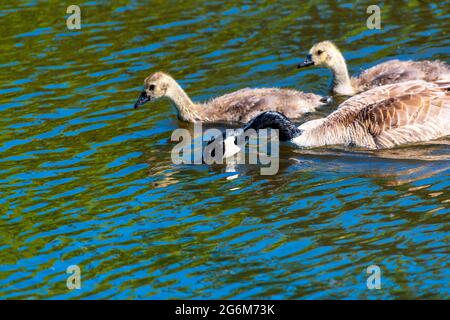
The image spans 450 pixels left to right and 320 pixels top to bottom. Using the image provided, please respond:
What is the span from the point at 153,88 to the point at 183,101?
Answer: 502 mm

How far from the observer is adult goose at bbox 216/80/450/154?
461 inches

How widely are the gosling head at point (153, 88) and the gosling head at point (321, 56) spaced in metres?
2.06

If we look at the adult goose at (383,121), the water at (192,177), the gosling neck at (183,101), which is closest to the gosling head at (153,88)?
the gosling neck at (183,101)

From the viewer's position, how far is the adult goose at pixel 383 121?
1172 cm

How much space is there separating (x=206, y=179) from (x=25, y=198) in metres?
2.10

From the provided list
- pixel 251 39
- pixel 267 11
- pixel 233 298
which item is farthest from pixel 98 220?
pixel 267 11

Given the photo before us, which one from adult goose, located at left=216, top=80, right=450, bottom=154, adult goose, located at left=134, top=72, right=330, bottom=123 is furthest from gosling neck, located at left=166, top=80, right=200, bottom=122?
adult goose, located at left=216, top=80, right=450, bottom=154

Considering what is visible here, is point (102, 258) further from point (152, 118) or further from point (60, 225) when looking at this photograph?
point (152, 118)

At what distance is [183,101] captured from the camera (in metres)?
13.5

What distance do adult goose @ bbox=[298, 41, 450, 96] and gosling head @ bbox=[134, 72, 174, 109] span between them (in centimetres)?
205

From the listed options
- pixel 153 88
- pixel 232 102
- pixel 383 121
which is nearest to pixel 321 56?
pixel 232 102

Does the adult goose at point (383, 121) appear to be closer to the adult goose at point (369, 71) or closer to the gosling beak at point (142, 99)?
the adult goose at point (369, 71)

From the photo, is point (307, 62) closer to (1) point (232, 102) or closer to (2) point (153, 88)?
(1) point (232, 102)

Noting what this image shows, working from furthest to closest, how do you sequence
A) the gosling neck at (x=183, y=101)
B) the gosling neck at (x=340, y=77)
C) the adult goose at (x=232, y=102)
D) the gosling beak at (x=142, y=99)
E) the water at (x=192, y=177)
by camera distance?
the gosling neck at (x=340, y=77) → the gosling neck at (x=183, y=101) → the gosling beak at (x=142, y=99) → the adult goose at (x=232, y=102) → the water at (x=192, y=177)
